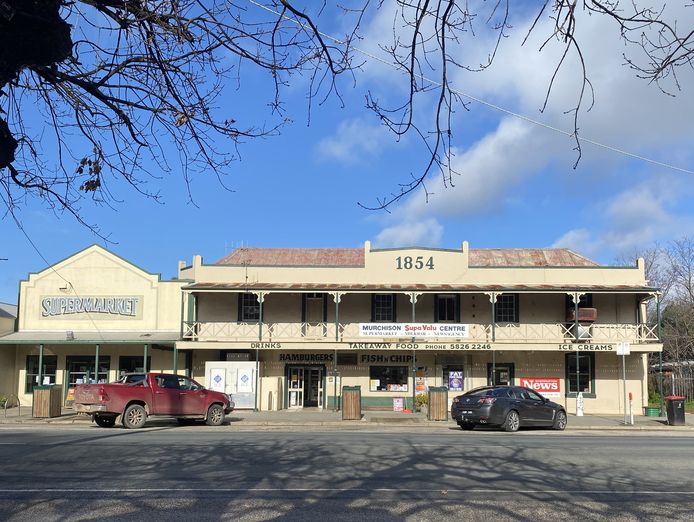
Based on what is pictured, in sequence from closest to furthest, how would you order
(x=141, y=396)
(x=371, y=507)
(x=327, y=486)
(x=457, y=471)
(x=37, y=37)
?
(x=37, y=37), (x=371, y=507), (x=327, y=486), (x=457, y=471), (x=141, y=396)

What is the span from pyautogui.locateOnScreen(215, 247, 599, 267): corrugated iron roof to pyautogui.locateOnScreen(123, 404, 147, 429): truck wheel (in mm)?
13860

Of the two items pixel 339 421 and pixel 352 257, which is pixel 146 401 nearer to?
pixel 339 421

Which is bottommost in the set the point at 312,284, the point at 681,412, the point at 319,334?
the point at 681,412

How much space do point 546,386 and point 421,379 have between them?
5.46 m

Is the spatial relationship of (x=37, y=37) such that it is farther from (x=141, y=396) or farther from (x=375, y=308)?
(x=375, y=308)

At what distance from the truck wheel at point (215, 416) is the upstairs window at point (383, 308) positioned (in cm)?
1060

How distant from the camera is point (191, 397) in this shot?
70.7 ft

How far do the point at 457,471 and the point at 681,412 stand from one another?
17.2 m

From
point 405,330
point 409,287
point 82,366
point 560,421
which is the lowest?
point 560,421

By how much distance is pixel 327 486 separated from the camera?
8.88 m

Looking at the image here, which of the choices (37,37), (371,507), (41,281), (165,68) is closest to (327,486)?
(371,507)

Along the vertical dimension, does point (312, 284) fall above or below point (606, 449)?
above

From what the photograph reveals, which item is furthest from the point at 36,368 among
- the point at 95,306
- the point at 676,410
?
the point at 676,410

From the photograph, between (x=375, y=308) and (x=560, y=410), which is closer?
(x=560, y=410)
